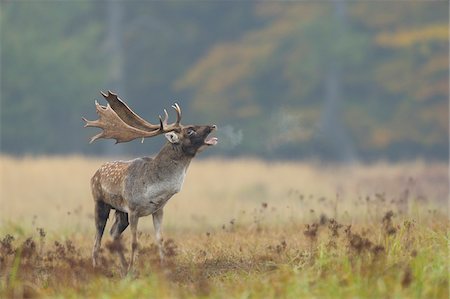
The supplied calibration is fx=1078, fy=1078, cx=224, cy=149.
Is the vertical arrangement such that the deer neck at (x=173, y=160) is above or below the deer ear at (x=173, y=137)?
below

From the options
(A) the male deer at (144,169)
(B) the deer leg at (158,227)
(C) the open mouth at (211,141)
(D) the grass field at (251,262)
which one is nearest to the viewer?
(D) the grass field at (251,262)

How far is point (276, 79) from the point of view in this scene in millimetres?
49625

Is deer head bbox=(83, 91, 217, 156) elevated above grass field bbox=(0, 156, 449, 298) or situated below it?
above

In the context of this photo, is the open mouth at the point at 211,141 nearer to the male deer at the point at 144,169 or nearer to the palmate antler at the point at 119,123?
the male deer at the point at 144,169

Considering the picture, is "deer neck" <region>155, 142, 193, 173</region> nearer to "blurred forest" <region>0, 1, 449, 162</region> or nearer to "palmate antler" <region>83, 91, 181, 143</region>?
"palmate antler" <region>83, 91, 181, 143</region>

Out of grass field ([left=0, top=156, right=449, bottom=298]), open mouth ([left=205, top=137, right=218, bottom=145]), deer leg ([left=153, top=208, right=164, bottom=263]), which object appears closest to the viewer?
grass field ([left=0, top=156, right=449, bottom=298])

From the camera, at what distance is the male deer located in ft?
34.7

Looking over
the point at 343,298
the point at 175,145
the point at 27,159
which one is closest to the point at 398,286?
the point at 343,298

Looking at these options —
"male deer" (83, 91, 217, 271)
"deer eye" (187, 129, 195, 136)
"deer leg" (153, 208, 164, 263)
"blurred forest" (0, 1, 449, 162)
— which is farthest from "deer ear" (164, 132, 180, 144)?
"blurred forest" (0, 1, 449, 162)

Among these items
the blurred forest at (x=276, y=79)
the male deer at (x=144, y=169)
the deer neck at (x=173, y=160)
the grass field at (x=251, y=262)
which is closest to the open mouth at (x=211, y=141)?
the male deer at (x=144, y=169)

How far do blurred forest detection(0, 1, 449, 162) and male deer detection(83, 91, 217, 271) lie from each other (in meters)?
32.9

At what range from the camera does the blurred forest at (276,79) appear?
45.8 m

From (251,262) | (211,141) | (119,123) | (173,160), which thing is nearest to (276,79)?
(119,123)

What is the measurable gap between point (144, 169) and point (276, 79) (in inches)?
1540
